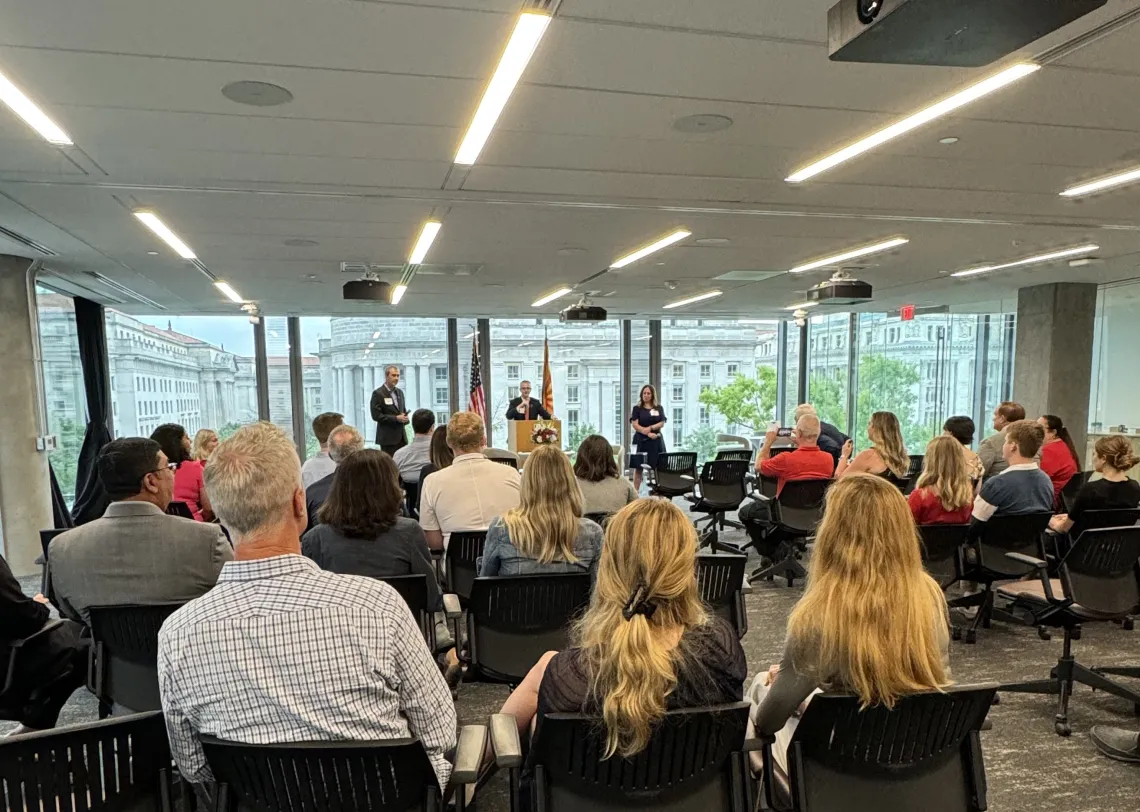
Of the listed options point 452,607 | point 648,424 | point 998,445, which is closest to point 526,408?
point 648,424

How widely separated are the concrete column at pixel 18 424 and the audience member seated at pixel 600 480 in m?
5.25

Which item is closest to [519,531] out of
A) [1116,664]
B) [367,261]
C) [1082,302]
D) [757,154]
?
[757,154]

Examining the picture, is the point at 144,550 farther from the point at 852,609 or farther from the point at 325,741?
the point at 852,609

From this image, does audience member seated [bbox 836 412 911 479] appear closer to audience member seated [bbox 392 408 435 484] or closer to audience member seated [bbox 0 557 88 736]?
audience member seated [bbox 392 408 435 484]

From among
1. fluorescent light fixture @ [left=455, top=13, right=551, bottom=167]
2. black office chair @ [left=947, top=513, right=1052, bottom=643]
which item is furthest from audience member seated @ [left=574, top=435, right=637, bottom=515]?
black office chair @ [left=947, top=513, right=1052, bottom=643]

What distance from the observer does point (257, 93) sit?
8.80 ft

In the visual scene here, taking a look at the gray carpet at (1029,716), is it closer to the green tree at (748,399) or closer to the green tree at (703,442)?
the green tree at (703,442)

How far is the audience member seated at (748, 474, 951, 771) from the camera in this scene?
174 centimetres

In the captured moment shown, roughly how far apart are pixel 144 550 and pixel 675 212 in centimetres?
368

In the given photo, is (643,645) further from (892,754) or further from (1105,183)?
(1105,183)

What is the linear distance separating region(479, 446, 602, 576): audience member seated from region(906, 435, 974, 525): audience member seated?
2434 mm

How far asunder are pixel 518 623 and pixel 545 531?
39 cm

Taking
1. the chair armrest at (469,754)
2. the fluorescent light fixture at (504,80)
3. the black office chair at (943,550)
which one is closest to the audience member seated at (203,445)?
the fluorescent light fixture at (504,80)

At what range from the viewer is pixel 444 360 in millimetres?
12492
